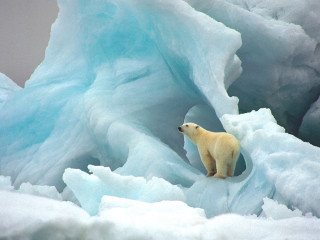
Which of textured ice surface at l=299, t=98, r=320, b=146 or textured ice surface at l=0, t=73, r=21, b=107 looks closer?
textured ice surface at l=299, t=98, r=320, b=146

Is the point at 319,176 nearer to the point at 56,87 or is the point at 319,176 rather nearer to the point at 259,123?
the point at 259,123

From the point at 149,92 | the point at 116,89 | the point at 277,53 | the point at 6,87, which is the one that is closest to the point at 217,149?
the point at 149,92

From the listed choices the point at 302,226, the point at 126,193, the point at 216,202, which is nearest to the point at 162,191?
the point at 126,193

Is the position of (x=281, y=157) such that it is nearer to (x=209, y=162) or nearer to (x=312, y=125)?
(x=209, y=162)

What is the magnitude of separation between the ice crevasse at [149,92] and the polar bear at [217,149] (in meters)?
0.04

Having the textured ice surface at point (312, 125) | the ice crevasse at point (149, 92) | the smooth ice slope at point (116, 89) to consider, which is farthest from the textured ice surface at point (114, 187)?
the textured ice surface at point (312, 125)

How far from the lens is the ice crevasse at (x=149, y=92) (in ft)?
6.29

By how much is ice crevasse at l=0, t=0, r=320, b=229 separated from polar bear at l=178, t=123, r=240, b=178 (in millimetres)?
44

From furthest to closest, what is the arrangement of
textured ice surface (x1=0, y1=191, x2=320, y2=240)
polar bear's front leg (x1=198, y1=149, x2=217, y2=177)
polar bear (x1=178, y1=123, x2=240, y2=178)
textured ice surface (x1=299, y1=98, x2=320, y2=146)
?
textured ice surface (x1=299, y1=98, x2=320, y2=146), polar bear's front leg (x1=198, y1=149, x2=217, y2=177), polar bear (x1=178, y1=123, x2=240, y2=178), textured ice surface (x1=0, y1=191, x2=320, y2=240)

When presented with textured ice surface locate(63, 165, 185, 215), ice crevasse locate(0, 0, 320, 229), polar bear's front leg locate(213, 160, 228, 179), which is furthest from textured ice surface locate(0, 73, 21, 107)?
polar bear's front leg locate(213, 160, 228, 179)

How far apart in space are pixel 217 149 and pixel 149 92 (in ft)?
2.59

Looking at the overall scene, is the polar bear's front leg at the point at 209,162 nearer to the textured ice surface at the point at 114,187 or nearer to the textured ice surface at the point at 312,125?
the textured ice surface at the point at 114,187

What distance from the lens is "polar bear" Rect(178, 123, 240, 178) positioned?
1.71m

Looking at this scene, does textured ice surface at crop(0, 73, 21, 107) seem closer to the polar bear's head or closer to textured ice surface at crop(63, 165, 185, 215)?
the polar bear's head
